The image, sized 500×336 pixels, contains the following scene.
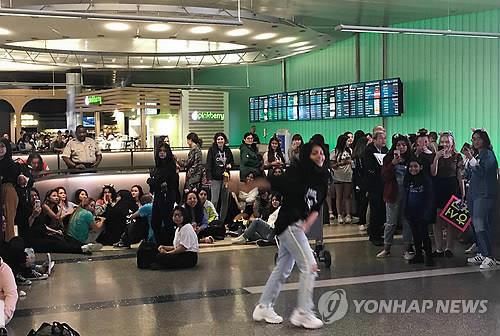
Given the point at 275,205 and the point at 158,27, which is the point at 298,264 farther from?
the point at 158,27

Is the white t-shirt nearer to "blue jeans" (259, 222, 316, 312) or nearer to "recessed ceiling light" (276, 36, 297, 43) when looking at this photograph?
"blue jeans" (259, 222, 316, 312)

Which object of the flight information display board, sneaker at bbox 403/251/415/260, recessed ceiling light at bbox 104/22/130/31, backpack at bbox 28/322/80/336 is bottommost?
sneaker at bbox 403/251/415/260

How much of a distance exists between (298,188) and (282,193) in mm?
140

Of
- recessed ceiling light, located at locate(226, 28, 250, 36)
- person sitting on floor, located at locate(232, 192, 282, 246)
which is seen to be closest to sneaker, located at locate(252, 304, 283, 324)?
person sitting on floor, located at locate(232, 192, 282, 246)

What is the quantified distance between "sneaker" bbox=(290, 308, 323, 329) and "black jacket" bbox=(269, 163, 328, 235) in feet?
2.19

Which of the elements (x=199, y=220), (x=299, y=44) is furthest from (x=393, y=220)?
(x=299, y=44)

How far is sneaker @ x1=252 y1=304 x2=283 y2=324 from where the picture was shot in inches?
201

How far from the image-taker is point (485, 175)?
23.1 ft

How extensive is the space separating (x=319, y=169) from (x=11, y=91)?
2239 centimetres

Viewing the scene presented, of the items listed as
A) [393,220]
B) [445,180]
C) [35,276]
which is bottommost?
[35,276]

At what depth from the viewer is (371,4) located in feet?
39.7

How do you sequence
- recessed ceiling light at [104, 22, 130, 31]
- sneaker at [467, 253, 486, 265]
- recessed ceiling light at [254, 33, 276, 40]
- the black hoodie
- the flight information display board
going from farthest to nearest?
recessed ceiling light at [254, 33, 276, 40], the flight information display board, recessed ceiling light at [104, 22, 130, 31], sneaker at [467, 253, 486, 265], the black hoodie

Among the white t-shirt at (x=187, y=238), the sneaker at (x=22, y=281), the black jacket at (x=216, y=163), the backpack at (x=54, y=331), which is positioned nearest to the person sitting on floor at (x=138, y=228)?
the white t-shirt at (x=187, y=238)

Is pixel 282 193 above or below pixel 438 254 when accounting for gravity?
above
